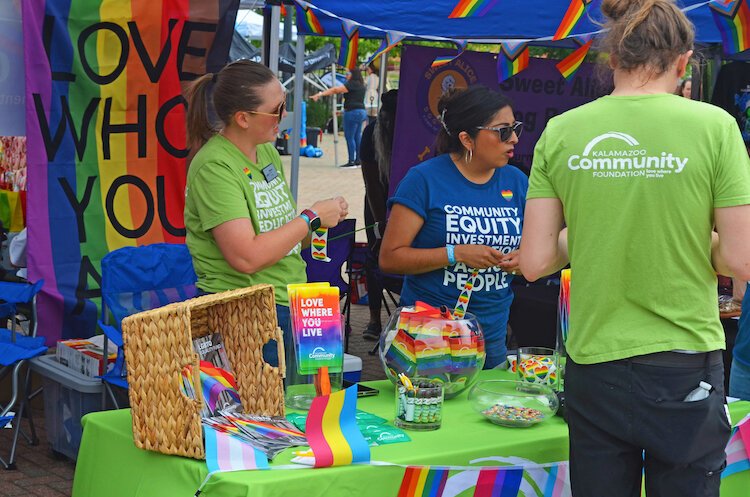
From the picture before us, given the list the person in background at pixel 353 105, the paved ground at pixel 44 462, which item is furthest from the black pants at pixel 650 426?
the person in background at pixel 353 105

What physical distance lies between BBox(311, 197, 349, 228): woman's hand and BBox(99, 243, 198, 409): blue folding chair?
1.47 metres

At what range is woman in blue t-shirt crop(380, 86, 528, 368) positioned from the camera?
3.20 meters

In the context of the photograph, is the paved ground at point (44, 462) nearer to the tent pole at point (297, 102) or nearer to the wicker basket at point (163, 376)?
the tent pole at point (297, 102)

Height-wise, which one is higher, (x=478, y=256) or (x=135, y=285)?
(x=478, y=256)

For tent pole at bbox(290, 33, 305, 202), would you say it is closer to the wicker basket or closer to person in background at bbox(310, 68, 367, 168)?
the wicker basket

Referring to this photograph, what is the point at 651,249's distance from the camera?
6.40 ft

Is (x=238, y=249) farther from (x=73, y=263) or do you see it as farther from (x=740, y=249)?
(x=73, y=263)

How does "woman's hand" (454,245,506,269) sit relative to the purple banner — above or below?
below

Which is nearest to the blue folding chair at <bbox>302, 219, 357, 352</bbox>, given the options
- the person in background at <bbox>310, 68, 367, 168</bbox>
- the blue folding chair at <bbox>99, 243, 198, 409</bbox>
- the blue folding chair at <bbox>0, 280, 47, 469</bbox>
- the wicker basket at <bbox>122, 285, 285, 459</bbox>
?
the blue folding chair at <bbox>99, 243, 198, 409</bbox>

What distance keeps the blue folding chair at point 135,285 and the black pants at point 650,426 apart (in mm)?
2532

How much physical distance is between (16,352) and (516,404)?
8.62ft

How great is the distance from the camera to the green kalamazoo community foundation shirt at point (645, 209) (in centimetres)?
191

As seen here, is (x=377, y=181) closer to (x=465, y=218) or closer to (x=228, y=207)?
(x=465, y=218)

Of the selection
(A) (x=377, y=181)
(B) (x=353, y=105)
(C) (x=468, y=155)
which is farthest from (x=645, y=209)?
(B) (x=353, y=105)
